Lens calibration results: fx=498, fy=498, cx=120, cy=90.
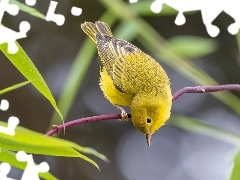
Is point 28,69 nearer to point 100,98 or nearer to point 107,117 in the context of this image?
point 107,117

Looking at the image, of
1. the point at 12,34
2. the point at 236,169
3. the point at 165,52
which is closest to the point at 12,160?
the point at 12,34

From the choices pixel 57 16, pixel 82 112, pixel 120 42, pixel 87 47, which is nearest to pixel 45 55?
pixel 82 112

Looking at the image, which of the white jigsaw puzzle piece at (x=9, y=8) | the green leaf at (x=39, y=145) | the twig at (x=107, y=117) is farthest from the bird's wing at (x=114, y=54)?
the green leaf at (x=39, y=145)

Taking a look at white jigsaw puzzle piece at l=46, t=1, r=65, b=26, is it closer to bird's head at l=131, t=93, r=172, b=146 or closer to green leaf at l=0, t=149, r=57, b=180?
green leaf at l=0, t=149, r=57, b=180

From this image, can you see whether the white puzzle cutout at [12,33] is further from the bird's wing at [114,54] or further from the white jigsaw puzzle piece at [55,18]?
the bird's wing at [114,54]

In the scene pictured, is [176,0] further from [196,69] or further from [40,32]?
[40,32]

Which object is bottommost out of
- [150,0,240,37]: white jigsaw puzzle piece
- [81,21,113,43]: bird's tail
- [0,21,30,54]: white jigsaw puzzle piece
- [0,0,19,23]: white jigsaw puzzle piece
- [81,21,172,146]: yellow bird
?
[0,21,30,54]: white jigsaw puzzle piece

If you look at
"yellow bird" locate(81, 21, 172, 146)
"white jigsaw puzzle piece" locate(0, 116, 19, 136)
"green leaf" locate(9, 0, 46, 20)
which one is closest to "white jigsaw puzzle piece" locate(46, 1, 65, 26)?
"green leaf" locate(9, 0, 46, 20)
